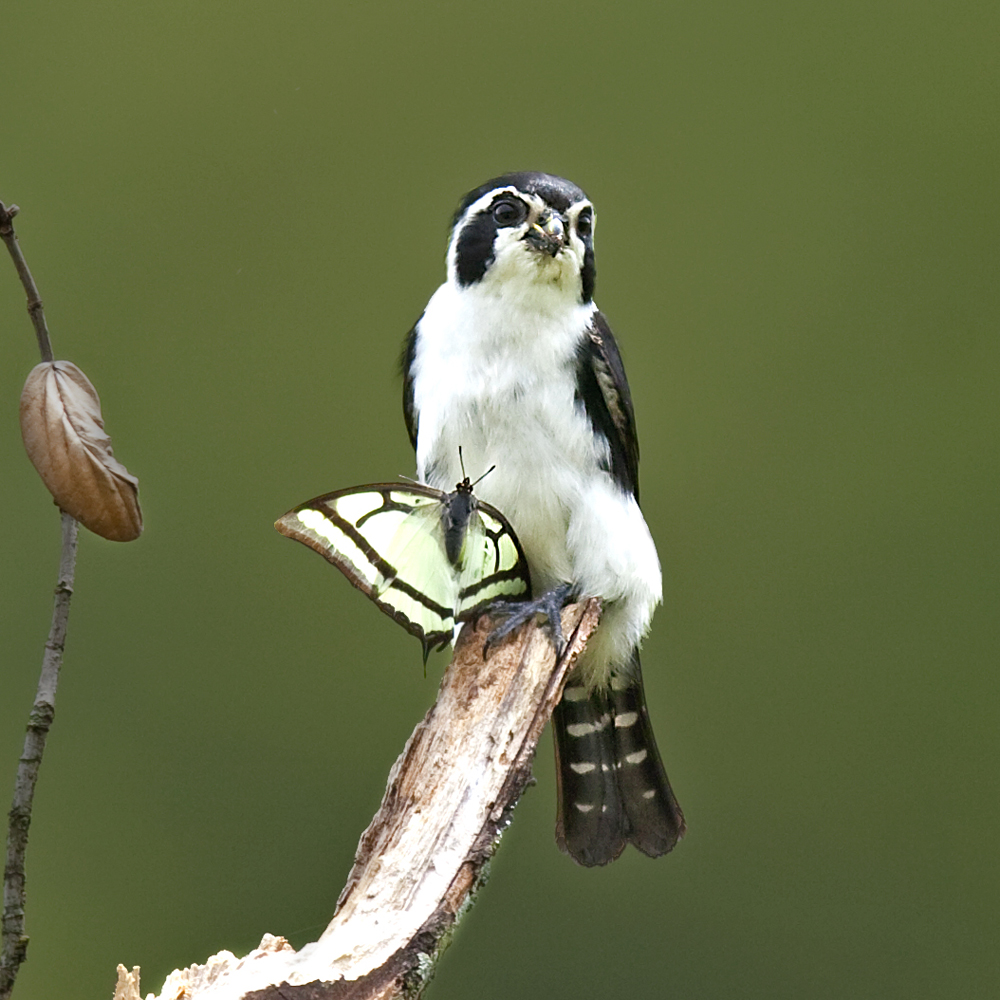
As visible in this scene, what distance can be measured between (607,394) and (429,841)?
0.76m

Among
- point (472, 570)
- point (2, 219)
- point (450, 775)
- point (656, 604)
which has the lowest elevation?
point (450, 775)

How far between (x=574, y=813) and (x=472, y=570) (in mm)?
638

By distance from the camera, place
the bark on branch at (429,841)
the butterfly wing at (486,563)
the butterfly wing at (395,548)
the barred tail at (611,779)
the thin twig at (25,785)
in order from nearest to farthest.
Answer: the thin twig at (25,785)
the bark on branch at (429,841)
the butterfly wing at (395,548)
the butterfly wing at (486,563)
the barred tail at (611,779)

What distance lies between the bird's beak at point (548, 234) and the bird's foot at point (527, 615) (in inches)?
18.6

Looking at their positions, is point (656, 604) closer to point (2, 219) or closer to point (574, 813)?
point (574, 813)

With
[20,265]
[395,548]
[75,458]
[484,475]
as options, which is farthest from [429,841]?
[20,265]

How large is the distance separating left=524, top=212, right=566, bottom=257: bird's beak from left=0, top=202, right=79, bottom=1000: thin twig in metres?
0.96

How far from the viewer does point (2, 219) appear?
0.86 meters

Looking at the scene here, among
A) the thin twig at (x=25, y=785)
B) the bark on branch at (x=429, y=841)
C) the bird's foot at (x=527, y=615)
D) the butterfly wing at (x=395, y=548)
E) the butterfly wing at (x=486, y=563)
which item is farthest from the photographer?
the bird's foot at (x=527, y=615)

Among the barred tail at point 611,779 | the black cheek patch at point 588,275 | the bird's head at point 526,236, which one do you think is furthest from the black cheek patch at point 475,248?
the barred tail at point 611,779

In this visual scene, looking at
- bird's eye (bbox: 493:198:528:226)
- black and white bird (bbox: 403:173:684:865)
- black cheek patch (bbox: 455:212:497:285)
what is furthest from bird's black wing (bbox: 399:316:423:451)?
bird's eye (bbox: 493:198:528:226)

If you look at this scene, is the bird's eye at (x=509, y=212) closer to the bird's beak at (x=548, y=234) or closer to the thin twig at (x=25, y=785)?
the bird's beak at (x=548, y=234)

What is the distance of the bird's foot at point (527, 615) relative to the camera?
1659 mm

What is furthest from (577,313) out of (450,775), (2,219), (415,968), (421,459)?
(2,219)
